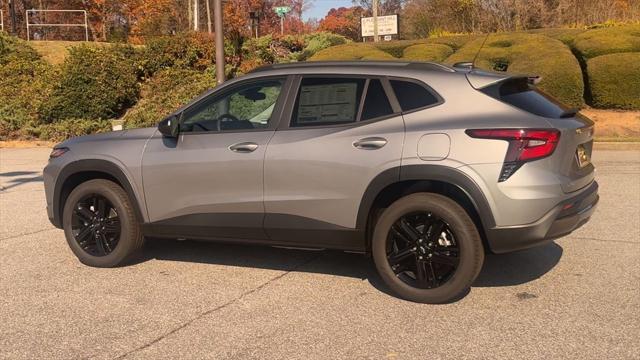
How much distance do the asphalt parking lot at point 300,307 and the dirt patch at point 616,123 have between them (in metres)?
8.83

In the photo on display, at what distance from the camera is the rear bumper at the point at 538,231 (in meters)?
3.99

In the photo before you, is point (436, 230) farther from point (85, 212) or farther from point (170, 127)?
point (85, 212)

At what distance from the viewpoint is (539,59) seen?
15.7m

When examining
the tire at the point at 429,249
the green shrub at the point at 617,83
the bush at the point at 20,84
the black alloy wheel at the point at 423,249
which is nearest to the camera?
the tire at the point at 429,249

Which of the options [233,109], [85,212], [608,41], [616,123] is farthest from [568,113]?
[608,41]

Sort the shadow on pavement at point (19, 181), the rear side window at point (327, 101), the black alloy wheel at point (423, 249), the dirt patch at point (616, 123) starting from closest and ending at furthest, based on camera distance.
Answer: the black alloy wheel at point (423, 249), the rear side window at point (327, 101), the shadow on pavement at point (19, 181), the dirt patch at point (616, 123)

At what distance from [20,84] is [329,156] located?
750 inches

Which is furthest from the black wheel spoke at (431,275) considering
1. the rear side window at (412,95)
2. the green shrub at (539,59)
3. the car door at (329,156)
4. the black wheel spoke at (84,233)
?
the green shrub at (539,59)

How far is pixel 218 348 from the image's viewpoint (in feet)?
12.1

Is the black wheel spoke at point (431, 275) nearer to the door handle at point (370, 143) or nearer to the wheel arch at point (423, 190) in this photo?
the wheel arch at point (423, 190)

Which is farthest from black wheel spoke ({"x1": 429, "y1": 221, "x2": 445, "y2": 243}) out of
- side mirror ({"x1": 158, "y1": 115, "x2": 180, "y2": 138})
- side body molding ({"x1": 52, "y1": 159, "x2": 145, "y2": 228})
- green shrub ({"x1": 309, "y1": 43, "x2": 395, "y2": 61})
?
green shrub ({"x1": 309, "y1": 43, "x2": 395, "y2": 61})

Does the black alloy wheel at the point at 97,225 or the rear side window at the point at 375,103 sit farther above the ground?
the rear side window at the point at 375,103

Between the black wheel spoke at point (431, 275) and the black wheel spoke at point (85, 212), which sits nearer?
the black wheel spoke at point (431, 275)

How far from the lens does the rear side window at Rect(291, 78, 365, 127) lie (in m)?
4.51
